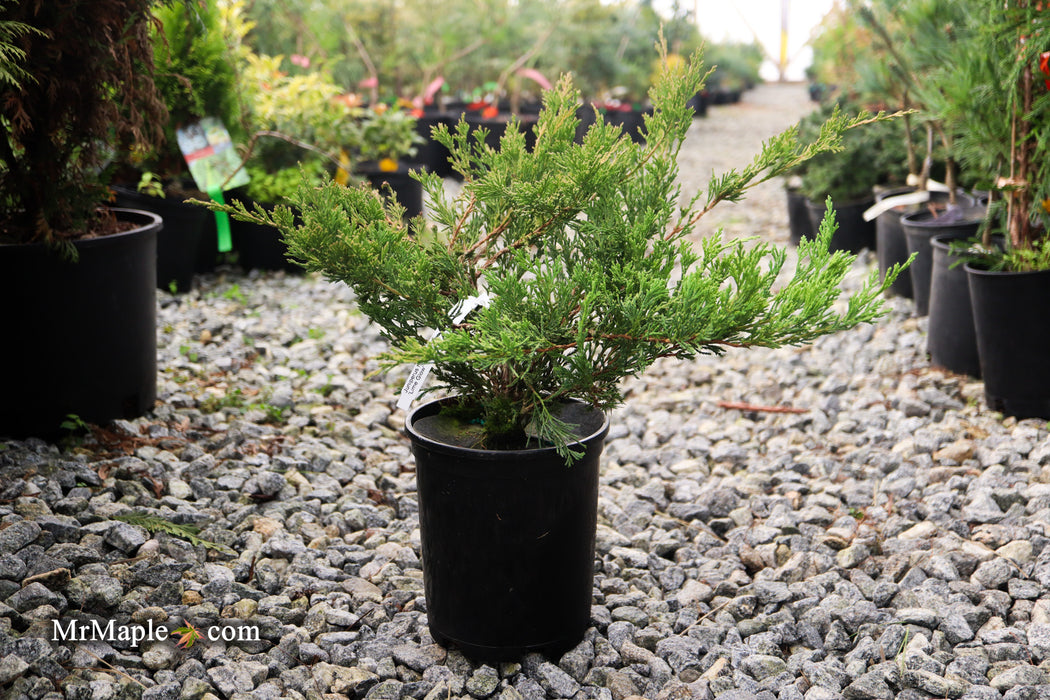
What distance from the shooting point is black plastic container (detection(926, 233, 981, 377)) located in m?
3.72

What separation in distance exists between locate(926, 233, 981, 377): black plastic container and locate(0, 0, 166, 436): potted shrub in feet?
10.2

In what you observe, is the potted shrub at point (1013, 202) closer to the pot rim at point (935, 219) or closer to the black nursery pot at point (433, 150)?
the pot rim at point (935, 219)

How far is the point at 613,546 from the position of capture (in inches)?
103

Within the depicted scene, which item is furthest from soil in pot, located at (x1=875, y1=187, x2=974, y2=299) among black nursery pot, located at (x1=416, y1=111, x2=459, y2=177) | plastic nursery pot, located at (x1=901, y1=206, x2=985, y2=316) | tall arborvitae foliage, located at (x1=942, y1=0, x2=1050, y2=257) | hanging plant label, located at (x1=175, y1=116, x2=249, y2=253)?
black nursery pot, located at (x1=416, y1=111, x2=459, y2=177)

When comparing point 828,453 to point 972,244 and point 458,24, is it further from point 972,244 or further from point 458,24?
point 458,24

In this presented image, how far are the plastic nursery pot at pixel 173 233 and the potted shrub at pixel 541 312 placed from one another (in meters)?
3.08

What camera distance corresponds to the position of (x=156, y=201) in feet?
15.5

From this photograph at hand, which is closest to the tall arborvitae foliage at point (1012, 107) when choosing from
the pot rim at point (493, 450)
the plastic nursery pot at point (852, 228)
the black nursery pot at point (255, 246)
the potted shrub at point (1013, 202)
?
the potted shrub at point (1013, 202)

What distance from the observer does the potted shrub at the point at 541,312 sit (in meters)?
1.71

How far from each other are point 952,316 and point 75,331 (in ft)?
11.0

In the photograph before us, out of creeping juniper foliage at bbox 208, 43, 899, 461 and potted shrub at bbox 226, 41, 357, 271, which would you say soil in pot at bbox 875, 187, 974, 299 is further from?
creeping juniper foliage at bbox 208, 43, 899, 461

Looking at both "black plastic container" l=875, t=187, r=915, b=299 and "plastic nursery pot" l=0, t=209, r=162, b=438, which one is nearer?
"plastic nursery pot" l=0, t=209, r=162, b=438

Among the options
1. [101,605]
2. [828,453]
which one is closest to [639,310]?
[101,605]

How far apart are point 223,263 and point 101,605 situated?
143 inches
